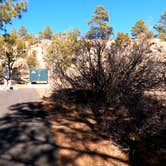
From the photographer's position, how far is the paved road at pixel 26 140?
596cm

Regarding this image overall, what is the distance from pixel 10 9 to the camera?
30391 millimetres

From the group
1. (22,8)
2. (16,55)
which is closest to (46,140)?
(22,8)

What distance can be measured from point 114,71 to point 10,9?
21742 mm

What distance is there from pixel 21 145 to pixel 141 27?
226 feet

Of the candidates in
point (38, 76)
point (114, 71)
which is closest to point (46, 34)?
point (38, 76)

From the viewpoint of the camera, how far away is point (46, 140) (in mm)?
7301

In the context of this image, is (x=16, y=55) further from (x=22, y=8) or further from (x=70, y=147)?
(x=70, y=147)

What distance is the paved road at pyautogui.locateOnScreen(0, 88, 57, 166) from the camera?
5.96 metres

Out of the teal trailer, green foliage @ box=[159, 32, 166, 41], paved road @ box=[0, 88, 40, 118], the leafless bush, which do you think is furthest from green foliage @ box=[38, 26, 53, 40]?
the leafless bush

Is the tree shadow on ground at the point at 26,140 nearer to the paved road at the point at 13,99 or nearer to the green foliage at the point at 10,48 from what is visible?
the paved road at the point at 13,99

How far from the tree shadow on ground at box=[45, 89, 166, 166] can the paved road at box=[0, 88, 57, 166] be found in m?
0.25

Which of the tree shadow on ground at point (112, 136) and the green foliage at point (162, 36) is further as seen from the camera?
the green foliage at point (162, 36)

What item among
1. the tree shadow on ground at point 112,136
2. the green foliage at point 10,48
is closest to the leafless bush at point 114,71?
the tree shadow on ground at point 112,136

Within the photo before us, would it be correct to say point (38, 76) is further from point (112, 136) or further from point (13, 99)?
point (112, 136)
